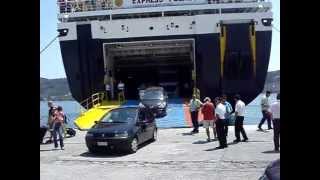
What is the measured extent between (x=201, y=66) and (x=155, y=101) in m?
3.03

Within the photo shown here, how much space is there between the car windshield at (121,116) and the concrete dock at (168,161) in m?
1.00

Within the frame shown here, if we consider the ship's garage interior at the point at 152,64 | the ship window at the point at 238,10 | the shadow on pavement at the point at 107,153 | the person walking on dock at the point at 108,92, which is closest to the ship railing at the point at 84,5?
the ship's garage interior at the point at 152,64

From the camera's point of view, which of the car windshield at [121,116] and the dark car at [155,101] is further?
the dark car at [155,101]

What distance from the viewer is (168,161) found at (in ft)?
37.6

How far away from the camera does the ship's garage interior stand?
25828 mm

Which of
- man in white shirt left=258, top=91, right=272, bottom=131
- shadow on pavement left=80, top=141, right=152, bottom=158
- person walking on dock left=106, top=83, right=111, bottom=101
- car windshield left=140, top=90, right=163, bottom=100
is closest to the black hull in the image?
person walking on dock left=106, top=83, right=111, bottom=101

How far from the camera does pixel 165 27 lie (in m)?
24.2

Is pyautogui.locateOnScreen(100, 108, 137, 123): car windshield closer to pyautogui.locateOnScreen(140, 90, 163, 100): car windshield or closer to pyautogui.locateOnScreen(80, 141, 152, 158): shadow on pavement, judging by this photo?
pyautogui.locateOnScreen(80, 141, 152, 158): shadow on pavement

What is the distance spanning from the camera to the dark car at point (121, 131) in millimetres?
12928

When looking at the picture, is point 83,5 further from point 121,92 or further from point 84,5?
point 121,92

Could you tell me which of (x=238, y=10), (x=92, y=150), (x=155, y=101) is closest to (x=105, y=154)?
(x=92, y=150)

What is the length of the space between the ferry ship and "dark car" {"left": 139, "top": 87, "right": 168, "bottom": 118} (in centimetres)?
204

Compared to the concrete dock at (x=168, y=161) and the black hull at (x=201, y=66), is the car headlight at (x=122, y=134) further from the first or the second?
the black hull at (x=201, y=66)
